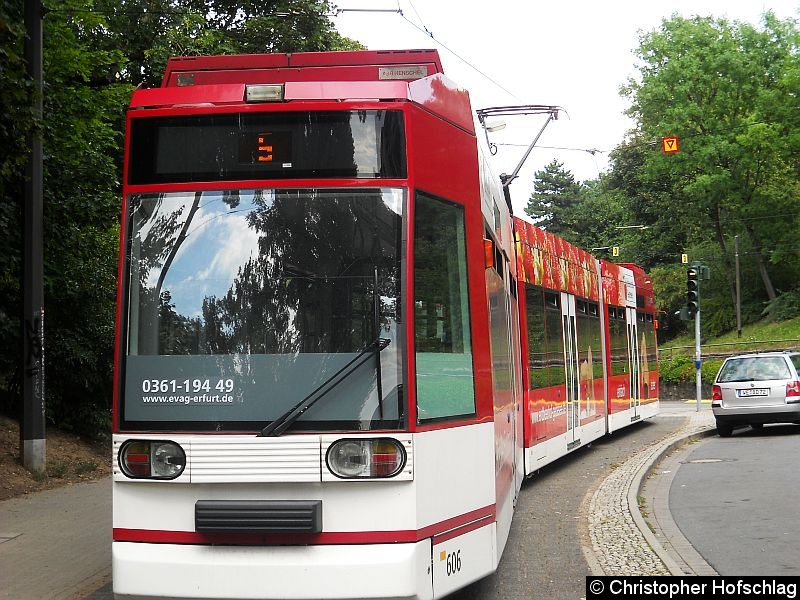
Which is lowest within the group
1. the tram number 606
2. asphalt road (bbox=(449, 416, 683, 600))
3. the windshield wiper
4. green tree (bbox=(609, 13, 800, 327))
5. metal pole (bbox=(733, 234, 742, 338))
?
asphalt road (bbox=(449, 416, 683, 600))

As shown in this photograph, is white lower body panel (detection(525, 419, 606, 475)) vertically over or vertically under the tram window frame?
under

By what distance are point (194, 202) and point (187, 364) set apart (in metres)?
0.91

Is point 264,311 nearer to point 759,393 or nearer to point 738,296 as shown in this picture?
point 759,393

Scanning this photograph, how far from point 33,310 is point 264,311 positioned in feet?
31.3

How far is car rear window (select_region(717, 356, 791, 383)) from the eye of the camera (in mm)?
21562

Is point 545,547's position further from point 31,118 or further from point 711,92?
point 711,92

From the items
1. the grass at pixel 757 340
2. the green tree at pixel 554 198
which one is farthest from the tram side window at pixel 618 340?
the green tree at pixel 554 198

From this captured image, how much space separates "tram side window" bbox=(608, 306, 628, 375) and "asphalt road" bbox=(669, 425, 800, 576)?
2329 mm

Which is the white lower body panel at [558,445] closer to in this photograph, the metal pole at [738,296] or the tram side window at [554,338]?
the tram side window at [554,338]

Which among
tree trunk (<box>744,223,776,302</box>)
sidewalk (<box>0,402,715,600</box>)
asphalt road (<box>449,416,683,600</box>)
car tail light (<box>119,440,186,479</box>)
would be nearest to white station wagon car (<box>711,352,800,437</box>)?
asphalt road (<box>449,416,683,600</box>)

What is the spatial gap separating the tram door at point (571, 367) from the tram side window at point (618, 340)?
3444 mm

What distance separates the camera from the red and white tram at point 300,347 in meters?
5.57

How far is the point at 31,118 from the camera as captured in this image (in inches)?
454

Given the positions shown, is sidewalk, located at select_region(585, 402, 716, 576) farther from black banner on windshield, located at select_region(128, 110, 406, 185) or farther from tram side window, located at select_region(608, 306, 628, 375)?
tram side window, located at select_region(608, 306, 628, 375)
